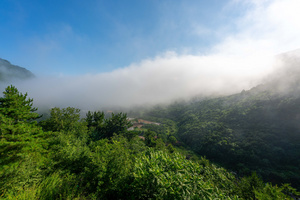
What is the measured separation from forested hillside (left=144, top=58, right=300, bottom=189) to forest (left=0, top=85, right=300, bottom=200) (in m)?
0.58

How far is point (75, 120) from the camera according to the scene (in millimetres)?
33375

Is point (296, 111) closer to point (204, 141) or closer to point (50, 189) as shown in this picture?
point (204, 141)

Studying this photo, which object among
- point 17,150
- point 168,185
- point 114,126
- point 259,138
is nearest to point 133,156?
point 168,185

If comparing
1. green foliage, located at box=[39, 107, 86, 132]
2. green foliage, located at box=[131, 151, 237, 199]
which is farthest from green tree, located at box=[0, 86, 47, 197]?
green foliage, located at box=[39, 107, 86, 132]

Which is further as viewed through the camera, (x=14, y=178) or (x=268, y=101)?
(x=268, y=101)

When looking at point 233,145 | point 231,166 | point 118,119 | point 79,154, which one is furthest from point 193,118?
point 79,154

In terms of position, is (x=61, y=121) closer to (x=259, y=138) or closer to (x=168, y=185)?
(x=168, y=185)

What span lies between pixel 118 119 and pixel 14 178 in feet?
103

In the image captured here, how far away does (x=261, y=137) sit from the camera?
99812 millimetres

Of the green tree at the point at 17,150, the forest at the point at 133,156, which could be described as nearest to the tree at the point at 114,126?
the forest at the point at 133,156

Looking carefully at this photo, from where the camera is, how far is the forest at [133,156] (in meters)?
7.61

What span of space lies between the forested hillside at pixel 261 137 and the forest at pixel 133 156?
0.58 metres

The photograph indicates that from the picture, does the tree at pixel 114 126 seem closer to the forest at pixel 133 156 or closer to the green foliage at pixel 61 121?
the forest at pixel 133 156

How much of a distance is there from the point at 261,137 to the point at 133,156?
13201 centimetres
